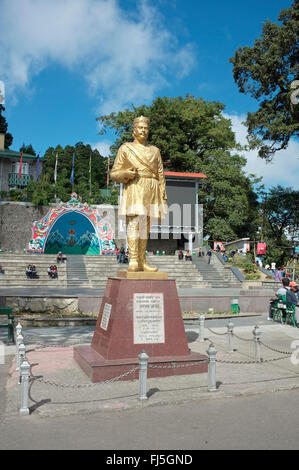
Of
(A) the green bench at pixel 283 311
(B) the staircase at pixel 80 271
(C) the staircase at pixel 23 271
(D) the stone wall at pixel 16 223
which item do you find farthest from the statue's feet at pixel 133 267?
(D) the stone wall at pixel 16 223

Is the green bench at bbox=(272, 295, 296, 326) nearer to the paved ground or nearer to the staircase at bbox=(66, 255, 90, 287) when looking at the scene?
the paved ground

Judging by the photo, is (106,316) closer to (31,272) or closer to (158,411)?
(158,411)

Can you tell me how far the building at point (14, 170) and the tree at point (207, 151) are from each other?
9.17 m

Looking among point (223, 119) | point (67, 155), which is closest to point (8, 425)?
point (223, 119)

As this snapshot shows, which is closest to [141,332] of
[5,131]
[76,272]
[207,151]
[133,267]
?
[133,267]

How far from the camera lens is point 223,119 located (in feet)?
140

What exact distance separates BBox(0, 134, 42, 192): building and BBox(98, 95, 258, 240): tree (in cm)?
917

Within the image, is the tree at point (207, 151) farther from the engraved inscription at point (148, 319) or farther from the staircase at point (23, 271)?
the engraved inscription at point (148, 319)

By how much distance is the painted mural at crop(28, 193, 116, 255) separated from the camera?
29.7 metres

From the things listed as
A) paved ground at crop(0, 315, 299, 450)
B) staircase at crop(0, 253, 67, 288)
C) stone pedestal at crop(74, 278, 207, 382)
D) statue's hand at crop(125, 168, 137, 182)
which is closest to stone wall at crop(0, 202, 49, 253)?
staircase at crop(0, 253, 67, 288)

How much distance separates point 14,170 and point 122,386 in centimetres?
4101

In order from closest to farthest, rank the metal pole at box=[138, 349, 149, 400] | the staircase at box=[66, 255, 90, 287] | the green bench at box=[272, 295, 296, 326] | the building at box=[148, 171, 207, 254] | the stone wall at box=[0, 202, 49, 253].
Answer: the metal pole at box=[138, 349, 149, 400] < the green bench at box=[272, 295, 296, 326] < the staircase at box=[66, 255, 90, 287] < the building at box=[148, 171, 207, 254] < the stone wall at box=[0, 202, 49, 253]

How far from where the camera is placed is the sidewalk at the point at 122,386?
5.37 meters

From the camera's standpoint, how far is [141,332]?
6.98 m
